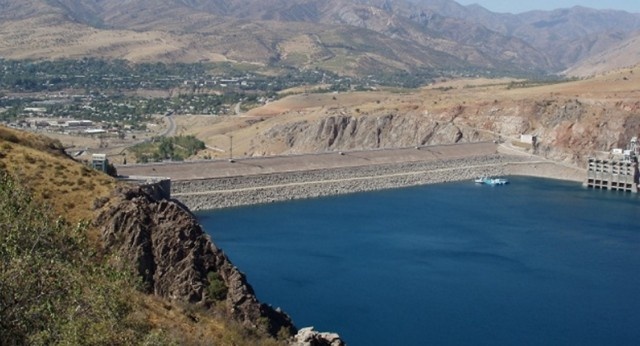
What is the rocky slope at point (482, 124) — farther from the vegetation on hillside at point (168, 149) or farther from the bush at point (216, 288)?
the bush at point (216, 288)

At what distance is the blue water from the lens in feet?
109

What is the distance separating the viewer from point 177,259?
22.8 metres

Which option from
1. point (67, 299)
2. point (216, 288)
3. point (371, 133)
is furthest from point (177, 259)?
point (371, 133)

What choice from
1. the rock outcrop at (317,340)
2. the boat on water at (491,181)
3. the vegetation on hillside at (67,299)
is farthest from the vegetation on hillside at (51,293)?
the boat on water at (491,181)

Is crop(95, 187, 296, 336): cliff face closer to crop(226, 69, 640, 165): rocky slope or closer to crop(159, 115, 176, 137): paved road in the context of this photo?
crop(226, 69, 640, 165): rocky slope

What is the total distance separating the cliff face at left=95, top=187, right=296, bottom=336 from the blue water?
9.54 meters

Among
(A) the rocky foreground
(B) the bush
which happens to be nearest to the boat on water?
(A) the rocky foreground

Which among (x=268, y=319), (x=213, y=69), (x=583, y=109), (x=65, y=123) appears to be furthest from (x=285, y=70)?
(x=268, y=319)

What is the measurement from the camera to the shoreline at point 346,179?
59438 mm

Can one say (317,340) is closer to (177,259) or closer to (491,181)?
(177,259)

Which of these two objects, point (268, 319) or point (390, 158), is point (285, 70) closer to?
point (390, 158)

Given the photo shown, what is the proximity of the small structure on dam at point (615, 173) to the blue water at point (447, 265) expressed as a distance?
6.52 metres

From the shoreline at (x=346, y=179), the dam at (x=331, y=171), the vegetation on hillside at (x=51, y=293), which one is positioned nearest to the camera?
the vegetation on hillside at (x=51, y=293)

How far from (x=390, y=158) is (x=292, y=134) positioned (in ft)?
55.1
